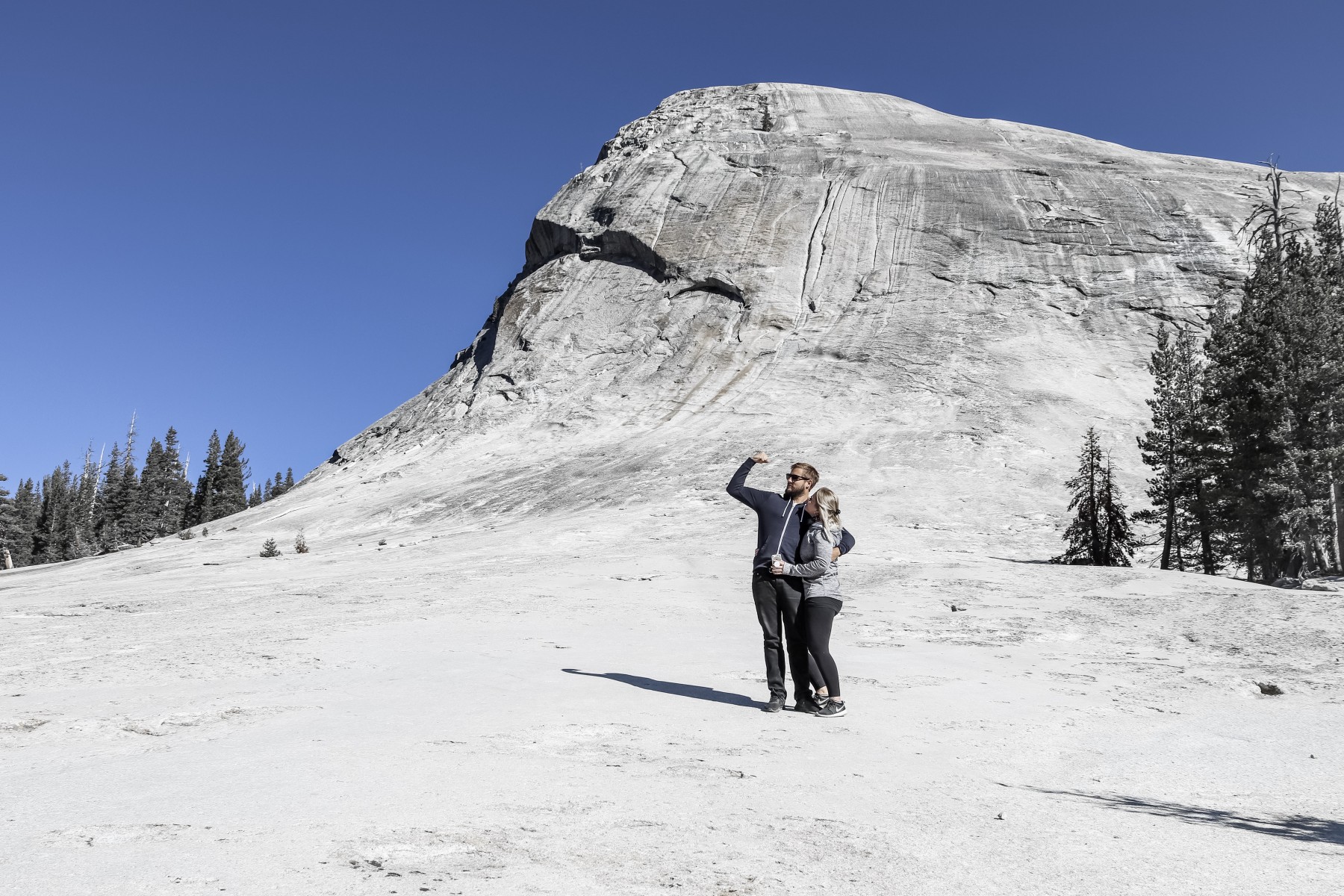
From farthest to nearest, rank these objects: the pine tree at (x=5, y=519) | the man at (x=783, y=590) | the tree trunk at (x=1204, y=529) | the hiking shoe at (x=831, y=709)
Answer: the pine tree at (x=5, y=519), the tree trunk at (x=1204, y=529), the man at (x=783, y=590), the hiking shoe at (x=831, y=709)

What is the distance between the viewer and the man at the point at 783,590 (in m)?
7.02

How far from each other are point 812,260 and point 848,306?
4.22 metres

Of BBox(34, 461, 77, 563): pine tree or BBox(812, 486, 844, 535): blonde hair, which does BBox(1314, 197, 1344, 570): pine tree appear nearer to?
BBox(812, 486, 844, 535): blonde hair

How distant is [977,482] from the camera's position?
96.0 feet

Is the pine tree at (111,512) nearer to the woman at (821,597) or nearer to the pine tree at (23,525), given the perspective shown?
the pine tree at (23,525)

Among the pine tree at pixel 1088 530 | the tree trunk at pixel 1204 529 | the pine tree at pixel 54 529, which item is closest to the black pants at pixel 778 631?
the pine tree at pixel 1088 530

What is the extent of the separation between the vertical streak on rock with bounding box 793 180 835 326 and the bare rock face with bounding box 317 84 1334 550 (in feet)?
0.43

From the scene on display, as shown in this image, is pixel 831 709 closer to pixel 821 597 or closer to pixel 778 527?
pixel 821 597

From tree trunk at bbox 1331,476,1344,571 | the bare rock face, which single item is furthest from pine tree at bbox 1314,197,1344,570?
the bare rock face

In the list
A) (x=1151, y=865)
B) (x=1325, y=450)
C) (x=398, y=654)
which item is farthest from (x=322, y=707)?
(x=1325, y=450)

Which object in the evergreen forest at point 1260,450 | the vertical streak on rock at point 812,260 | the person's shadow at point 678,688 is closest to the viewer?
the person's shadow at point 678,688

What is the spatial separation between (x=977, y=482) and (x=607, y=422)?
16.1 metres

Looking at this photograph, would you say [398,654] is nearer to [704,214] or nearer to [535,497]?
[535,497]

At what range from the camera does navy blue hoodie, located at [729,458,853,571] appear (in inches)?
277
